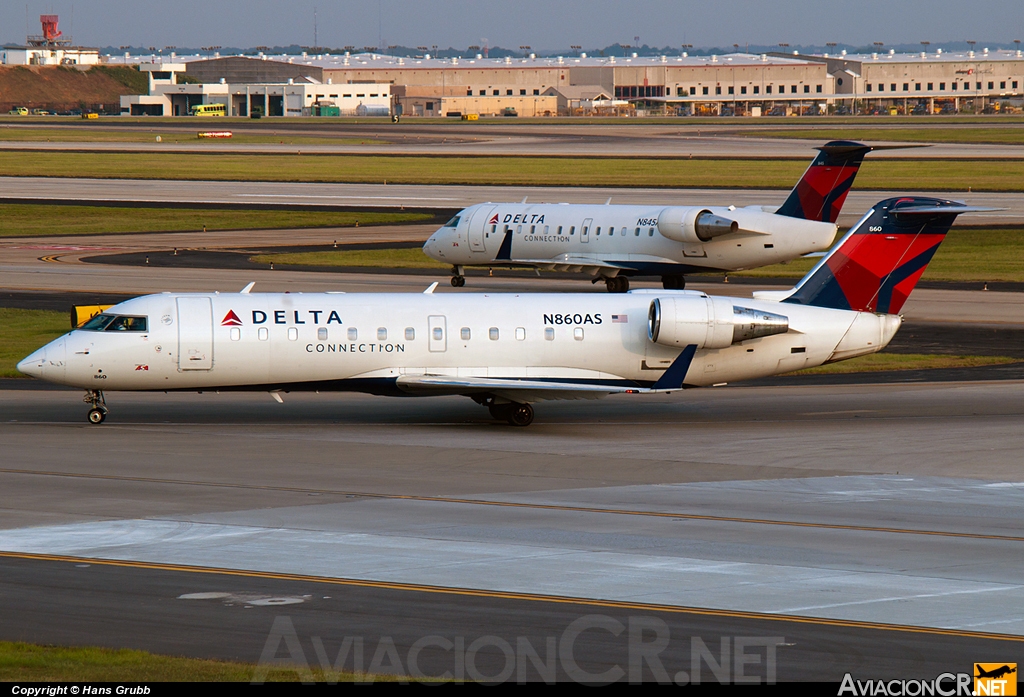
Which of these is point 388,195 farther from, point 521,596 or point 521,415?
point 521,596

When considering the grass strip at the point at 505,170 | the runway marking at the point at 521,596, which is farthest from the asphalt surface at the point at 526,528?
the grass strip at the point at 505,170

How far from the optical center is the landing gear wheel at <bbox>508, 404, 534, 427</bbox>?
3125 cm

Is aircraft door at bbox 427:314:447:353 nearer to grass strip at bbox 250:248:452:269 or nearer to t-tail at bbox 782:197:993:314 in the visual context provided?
t-tail at bbox 782:197:993:314

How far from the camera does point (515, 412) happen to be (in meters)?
31.3

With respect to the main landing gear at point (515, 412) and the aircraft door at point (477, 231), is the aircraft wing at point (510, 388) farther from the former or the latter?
the aircraft door at point (477, 231)

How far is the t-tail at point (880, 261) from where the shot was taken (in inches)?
1283

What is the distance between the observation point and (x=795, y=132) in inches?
6693

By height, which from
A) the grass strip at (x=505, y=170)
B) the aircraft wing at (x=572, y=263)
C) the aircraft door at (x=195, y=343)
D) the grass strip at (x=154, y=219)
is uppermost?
the grass strip at (x=505, y=170)

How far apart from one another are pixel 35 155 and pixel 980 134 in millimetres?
112751

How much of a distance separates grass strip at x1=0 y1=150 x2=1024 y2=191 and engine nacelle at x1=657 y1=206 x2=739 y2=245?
1875 inches

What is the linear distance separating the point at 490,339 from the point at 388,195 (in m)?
66.9

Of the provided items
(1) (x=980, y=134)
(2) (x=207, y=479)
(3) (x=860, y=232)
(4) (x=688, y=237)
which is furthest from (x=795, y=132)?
(2) (x=207, y=479)

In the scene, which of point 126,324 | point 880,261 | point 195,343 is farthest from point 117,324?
point 880,261

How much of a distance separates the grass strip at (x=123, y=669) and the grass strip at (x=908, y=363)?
27963 millimetres
